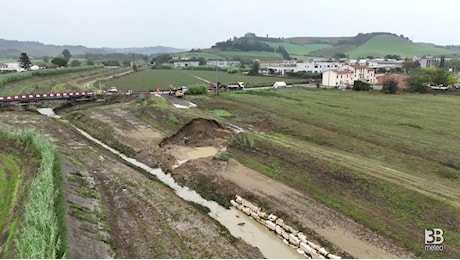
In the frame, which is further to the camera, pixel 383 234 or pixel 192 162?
pixel 192 162

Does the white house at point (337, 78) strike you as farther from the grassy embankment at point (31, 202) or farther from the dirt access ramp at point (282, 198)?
the grassy embankment at point (31, 202)

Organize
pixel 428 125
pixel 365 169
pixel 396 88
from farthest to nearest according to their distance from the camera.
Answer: pixel 396 88
pixel 428 125
pixel 365 169

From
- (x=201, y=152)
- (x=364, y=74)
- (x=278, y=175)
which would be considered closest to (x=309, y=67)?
(x=364, y=74)

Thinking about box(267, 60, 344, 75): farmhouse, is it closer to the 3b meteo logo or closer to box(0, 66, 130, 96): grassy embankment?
box(0, 66, 130, 96): grassy embankment

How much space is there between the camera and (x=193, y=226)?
1814 centimetres

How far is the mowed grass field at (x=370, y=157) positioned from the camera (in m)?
18.7

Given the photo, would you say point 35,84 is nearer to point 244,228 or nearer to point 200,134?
point 200,134

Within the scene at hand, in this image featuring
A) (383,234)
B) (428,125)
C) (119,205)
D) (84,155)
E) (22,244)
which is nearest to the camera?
(22,244)

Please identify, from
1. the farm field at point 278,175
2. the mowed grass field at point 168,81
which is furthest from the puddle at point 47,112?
the mowed grass field at point 168,81

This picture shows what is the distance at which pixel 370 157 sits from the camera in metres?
28.4

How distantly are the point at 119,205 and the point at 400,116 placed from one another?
3699 centimetres

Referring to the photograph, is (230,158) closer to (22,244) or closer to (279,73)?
(22,244)

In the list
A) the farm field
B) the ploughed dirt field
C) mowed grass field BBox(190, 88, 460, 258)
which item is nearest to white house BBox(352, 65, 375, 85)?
mowed grass field BBox(190, 88, 460, 258)

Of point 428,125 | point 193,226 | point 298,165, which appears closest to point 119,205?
point 193,226
